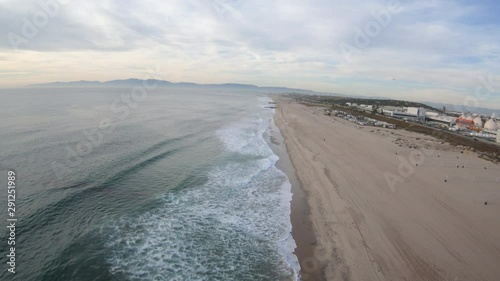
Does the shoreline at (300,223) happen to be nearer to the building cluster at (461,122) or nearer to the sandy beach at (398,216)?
the sandy beach at (398,216)

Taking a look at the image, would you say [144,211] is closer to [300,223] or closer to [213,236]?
[213,236]

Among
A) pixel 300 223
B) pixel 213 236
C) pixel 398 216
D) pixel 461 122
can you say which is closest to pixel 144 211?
pixel 213 236

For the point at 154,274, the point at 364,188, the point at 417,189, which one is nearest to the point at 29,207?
the point at 154,274

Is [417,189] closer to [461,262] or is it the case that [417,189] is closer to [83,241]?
[461,262]

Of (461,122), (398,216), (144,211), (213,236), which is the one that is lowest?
(213,236)

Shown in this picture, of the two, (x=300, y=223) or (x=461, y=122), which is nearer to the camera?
(x=300, y=223)

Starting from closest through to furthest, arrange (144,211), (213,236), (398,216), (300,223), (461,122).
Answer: (213,236)
(300,223)
(398,216)
(144,211)
(461,122)

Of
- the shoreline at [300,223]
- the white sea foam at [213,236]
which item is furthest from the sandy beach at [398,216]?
the white sea foam at [213,236]
